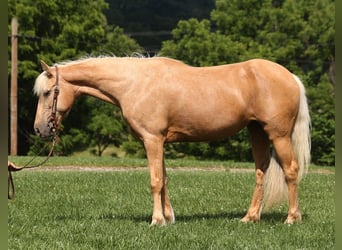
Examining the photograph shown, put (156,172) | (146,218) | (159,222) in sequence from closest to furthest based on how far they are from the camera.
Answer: (159,222), (156,172), (146,218)

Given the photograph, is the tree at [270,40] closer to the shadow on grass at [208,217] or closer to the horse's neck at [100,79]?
the shadow on grass at [208,217]

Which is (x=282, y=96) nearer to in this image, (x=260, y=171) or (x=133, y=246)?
(x=260, y=171)

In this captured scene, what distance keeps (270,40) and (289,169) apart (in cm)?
3186

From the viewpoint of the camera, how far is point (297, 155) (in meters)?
7.76

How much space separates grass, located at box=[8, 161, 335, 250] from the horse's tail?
0.43m

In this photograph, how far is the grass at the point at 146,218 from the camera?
6.01 metres

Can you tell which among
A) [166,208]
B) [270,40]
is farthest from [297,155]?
[270,40]

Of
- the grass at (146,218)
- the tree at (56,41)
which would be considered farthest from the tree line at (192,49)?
the grass at (146,218)

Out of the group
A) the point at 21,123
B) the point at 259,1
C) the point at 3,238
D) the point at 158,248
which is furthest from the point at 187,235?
the point at 259,1

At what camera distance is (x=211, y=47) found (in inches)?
1496

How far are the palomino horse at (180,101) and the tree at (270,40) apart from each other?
27328 mm

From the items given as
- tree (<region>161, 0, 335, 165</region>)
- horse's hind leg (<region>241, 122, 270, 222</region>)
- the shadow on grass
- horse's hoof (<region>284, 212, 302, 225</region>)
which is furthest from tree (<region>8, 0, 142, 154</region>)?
horse's hoof (<region>284, 212, 302, 225</region>)

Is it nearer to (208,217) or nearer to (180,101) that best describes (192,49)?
(208,217)

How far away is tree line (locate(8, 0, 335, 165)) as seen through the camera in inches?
1389
